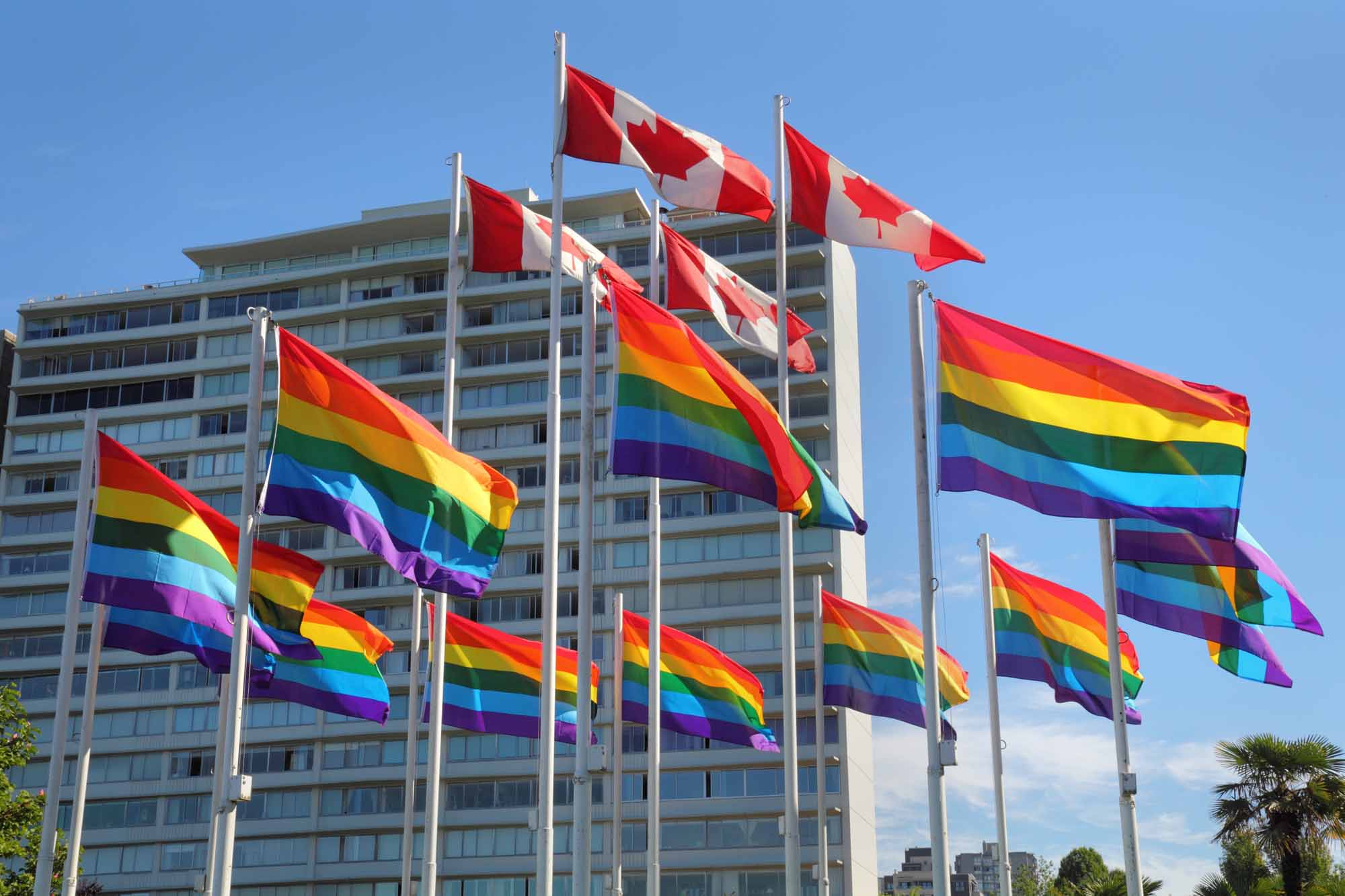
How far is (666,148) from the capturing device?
2977cm

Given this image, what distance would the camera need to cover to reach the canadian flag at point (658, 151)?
28125 millimetres

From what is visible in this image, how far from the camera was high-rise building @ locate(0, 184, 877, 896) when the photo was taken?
270 ft

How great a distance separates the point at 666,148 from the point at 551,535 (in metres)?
7.83

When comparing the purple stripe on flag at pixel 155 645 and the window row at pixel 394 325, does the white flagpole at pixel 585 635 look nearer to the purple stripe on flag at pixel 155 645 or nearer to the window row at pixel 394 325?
the purple stripe on flag at pixel 155 645

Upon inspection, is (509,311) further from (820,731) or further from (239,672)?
(239,672)

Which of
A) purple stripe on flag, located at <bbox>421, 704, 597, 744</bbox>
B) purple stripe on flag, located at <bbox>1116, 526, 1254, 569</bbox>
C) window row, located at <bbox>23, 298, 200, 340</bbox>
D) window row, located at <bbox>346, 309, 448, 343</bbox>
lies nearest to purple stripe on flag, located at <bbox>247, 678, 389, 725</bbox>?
purple stripe on flag, located at <bbox>421, 704, 597, 744</bbox>

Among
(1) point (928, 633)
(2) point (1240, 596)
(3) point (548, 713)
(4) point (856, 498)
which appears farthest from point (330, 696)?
(4) point (856, 498)

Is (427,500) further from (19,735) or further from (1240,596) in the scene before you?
(19,735)

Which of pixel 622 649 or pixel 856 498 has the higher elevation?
pixel 856 498

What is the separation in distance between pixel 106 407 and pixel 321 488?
82.0 meters

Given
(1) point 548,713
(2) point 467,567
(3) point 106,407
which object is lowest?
(1) point 548,713

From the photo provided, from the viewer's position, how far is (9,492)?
3922 inches

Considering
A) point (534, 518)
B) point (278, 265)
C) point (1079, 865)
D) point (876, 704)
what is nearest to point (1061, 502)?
point (876, 704)

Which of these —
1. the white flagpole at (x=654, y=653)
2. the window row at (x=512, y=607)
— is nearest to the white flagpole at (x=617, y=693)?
the white flagpole at (x=654, y=653)
